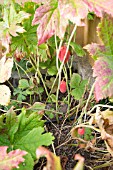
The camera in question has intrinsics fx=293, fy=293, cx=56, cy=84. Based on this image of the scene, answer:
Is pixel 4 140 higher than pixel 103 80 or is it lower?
lower

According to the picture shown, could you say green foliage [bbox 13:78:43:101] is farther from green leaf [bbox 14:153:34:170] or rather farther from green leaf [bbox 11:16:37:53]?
green leaf [bbox 14:153:34:170]

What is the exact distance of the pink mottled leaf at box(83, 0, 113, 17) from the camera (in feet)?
1.93

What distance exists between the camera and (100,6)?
594 mm

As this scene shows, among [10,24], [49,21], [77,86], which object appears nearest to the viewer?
[49,21]

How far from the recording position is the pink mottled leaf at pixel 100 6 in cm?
59

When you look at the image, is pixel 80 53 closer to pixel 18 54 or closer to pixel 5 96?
pixel 18 54

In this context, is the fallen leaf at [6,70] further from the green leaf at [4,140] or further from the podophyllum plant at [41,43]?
the green leaf at [4,140]

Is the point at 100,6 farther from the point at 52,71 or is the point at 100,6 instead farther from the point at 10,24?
the point at 52,71

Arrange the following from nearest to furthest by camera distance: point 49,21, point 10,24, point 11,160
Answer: point 11,160
point 49,21
point 10,24

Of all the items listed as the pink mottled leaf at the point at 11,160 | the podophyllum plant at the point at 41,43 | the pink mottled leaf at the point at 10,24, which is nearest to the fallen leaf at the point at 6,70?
the podophyllum plant at the point at 41,43

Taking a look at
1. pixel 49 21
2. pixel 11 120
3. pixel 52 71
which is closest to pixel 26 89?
pixel 52 71

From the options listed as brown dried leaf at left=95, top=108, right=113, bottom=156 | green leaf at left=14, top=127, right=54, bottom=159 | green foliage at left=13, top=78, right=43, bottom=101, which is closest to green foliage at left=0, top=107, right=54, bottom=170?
green leaf at left=14, top=127, right=54, bottom=159

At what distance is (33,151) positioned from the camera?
70 centimetres

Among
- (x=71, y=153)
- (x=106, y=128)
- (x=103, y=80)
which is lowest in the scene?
(x=71, y=153)
